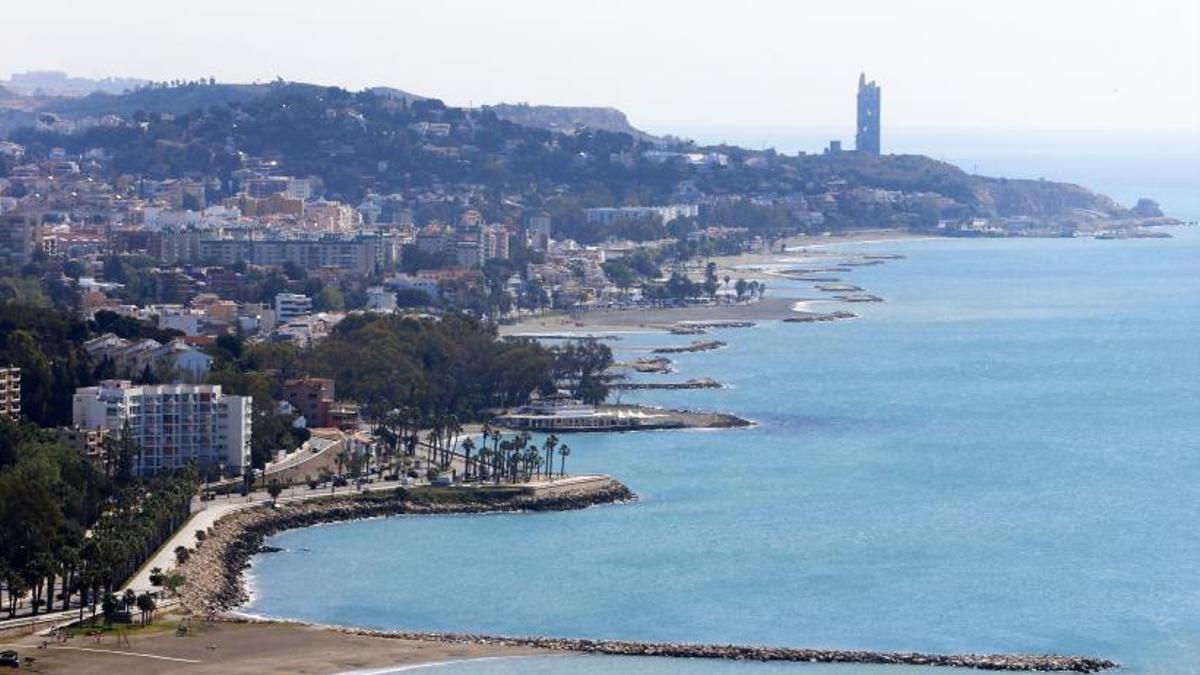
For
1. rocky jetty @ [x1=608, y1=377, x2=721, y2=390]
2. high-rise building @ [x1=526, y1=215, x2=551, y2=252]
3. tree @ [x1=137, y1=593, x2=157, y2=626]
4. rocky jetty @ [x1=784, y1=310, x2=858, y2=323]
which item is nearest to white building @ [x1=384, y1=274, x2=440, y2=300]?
rocky jetty @ [x1=784, y1=310, x2=858, y2=323]

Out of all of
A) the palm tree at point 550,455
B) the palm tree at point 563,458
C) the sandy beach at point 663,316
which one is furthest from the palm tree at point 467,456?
the sandy beach at point 663,316

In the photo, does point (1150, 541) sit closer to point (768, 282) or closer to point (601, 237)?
point (768, 282)

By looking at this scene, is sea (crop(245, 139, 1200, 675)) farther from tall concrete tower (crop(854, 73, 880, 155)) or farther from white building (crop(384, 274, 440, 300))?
tall concrete tower (crop(854, 73, 880, 155))

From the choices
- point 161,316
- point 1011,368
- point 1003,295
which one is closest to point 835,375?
point 1011,368

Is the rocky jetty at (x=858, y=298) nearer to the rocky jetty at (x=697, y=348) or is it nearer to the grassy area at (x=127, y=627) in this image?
the rocky jetty at (x=697, y=348)

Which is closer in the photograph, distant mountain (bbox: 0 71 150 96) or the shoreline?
the shoreline

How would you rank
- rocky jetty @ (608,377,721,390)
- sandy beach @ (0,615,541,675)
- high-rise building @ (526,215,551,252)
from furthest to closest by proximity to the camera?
high-rise building @ (526,215,551,252)
rocky jetty @ (608,377,721,390)
sandy beach @ (0,615,541,675)

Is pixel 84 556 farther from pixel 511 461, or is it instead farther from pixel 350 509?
pixel 511 461
